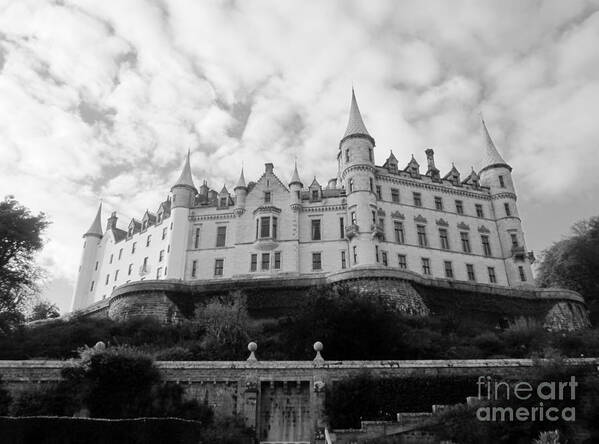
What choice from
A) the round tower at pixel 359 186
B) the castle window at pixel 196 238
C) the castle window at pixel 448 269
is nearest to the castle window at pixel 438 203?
the castle window at pixel 448 269

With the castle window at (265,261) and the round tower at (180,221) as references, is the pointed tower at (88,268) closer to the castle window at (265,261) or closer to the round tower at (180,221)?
the round tower at (180,221)

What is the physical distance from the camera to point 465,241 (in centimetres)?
5431

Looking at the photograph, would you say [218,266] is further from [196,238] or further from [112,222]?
[112,222]

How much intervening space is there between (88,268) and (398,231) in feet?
129

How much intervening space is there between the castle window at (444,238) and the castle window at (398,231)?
4412 millimetres

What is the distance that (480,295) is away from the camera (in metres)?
41.2

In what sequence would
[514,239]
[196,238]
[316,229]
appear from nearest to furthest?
1. [316,229]
2. [196,238]
3. [514,239]

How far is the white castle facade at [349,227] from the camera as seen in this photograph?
5016cm

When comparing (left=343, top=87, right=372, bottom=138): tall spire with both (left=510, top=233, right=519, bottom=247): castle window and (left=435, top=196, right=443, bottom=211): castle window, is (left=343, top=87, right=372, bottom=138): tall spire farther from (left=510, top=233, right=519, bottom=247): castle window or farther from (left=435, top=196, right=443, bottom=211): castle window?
A: (left=510, top=233, right=519, bottom=247): castle window

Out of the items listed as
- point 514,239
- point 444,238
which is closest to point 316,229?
point 444,238

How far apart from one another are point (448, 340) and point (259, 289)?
15700mm

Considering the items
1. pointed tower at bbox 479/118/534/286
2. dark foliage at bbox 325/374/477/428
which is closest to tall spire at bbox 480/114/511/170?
pointed tower at bbox 479/118/534/286

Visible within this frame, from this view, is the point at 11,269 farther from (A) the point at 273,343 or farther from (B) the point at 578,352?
(B) the point at 578,352

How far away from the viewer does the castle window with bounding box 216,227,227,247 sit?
173 feet
